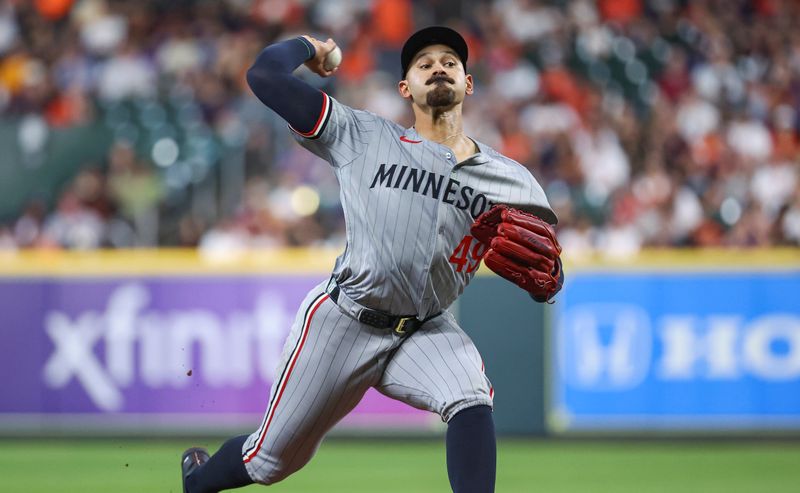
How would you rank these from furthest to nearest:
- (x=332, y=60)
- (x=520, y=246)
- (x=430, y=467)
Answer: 1. (x=430, y=467)
2. (x=332, y=60)
3. (x=520, y=246)

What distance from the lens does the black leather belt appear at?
4625mm

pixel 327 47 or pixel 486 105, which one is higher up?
pixel 486 105

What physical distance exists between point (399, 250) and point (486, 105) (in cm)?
844

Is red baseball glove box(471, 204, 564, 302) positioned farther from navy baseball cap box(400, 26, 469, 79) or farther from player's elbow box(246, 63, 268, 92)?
player's elbow box(246, 63, 268, 92)

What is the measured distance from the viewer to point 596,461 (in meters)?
8.91

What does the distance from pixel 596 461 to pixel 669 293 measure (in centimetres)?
181

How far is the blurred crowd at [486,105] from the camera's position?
448 inches

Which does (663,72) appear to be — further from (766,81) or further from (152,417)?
(152,417)

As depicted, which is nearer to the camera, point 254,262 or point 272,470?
point 272,470

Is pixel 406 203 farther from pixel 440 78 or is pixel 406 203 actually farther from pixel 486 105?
pixel 486 105

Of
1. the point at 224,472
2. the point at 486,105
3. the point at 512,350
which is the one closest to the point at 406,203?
the point at 224,472

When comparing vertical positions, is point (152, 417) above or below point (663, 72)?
below

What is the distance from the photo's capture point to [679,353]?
9922mm

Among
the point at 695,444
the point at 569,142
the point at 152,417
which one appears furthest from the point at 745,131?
the point at 152,417
